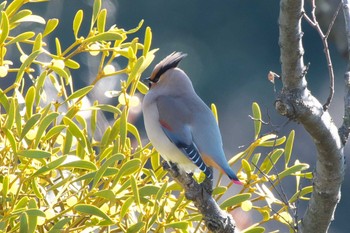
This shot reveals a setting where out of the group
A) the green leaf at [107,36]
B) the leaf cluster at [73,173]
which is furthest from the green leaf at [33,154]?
the green leaf at [107,36]

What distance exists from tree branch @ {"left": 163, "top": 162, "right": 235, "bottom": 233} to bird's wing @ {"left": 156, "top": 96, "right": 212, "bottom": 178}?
0.26 meters

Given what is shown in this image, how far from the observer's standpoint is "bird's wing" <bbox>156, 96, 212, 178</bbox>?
198cm

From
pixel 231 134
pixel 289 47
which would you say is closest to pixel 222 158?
pixel 289 47

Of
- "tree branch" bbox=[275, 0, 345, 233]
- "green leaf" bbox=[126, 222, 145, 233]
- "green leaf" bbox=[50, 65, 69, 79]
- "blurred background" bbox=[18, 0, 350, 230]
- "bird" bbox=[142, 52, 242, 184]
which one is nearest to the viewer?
"tree branch" bbox=[275, 0, 345, 233]

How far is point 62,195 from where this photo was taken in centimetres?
160

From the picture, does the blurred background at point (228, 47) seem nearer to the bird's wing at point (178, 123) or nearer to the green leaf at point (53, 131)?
the bird's wing at point (178, 123)

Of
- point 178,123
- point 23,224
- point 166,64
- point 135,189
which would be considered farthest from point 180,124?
point 23,224

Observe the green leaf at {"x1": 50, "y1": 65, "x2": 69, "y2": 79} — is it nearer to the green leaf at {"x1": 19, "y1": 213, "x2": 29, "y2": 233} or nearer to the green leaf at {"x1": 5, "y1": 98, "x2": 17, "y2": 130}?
A: the green leaf at {"x1": 5, "y1": 98, "x2": 17, "y2": 130}

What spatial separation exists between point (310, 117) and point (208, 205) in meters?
0.35

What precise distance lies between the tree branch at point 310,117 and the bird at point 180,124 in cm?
40

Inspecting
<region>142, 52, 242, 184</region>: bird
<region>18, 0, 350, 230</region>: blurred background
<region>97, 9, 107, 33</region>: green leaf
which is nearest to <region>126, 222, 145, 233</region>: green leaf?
<region>142, 52, 242, 184</region>: bird

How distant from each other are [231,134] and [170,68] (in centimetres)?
83

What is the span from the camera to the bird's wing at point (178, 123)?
1.98 metres

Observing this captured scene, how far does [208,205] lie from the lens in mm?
1548
